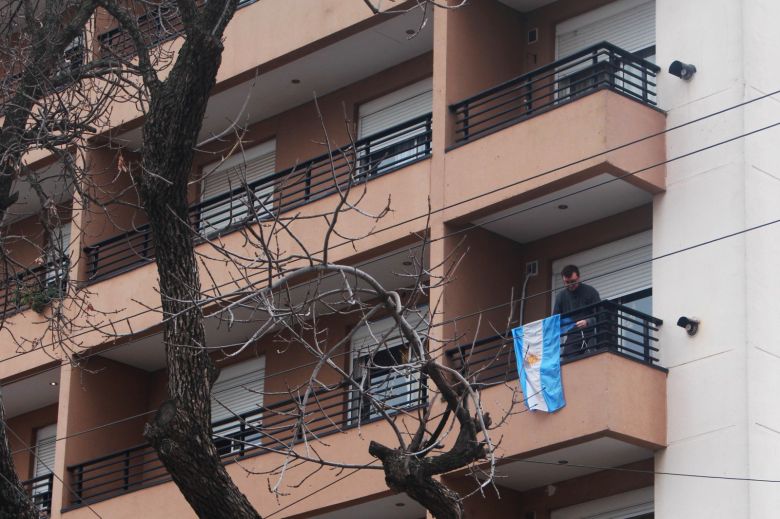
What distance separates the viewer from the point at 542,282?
21.6m

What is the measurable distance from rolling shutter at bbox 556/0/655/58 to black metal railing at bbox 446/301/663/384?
338cm

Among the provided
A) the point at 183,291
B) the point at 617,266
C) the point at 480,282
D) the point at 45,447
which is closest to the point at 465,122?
the point at 480,282

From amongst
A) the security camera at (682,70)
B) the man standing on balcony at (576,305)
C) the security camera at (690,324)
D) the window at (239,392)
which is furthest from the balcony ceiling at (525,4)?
the window at (239,392)

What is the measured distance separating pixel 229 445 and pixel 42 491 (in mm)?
5162

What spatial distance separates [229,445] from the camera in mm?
23156

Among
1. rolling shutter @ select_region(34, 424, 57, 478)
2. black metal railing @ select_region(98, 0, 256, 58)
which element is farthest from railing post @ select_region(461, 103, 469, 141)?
rolling shutter @ select_region(34, 424, 57, 478)

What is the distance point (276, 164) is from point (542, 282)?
17.7 feet

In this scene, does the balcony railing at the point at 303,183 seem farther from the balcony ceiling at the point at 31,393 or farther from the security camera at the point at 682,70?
the security camera at the point at 682,70

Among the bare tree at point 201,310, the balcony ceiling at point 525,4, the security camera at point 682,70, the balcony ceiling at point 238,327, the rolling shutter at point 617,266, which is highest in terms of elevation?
the balcony ceiling at point 525,4

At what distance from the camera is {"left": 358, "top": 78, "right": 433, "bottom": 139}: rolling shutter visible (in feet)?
77.8

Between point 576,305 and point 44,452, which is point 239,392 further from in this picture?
point 576,305

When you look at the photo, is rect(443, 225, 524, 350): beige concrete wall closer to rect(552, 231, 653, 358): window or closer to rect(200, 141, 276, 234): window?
rect(552, 231, 653, 358): window

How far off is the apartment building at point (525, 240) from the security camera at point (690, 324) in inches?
2.5

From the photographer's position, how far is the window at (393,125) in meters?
22.8
